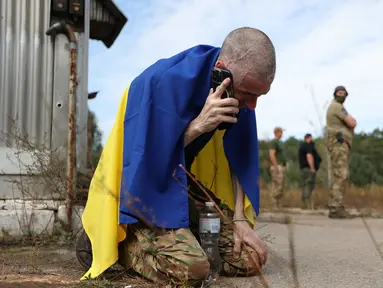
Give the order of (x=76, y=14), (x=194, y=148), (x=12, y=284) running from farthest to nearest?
(x=76, y=14)
(x=194, y=148)
(x=12, y=284)

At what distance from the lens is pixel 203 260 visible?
2.50 meters

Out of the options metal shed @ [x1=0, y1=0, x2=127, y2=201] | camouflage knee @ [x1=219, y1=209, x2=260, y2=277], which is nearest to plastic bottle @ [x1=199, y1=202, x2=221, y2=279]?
camouflage knee @ [x1=219, y1=209, x2=260, y2=277]

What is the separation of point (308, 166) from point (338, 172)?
7.65 ft

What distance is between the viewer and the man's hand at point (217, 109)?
2.55 m

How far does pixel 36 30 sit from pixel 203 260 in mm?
2773

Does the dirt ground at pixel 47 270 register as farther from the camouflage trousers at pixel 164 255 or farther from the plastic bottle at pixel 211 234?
the plastic bottle at pixel 211 234

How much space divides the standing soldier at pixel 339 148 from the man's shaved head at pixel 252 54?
4530mm

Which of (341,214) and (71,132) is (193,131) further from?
(341,214)

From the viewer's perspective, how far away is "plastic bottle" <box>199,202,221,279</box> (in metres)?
2.80

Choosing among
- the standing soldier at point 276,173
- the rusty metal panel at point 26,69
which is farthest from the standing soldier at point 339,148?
the rusty metal panel at point 26,69

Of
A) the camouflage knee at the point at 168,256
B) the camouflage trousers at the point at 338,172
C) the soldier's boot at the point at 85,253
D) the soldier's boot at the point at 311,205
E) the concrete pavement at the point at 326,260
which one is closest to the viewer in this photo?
the camouflage knee at the point at 168,256

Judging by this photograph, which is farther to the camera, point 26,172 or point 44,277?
point 26,172

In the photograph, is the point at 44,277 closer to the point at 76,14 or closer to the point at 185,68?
the point at 185,68

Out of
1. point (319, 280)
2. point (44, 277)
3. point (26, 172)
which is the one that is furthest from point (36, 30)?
point (319, 280)
